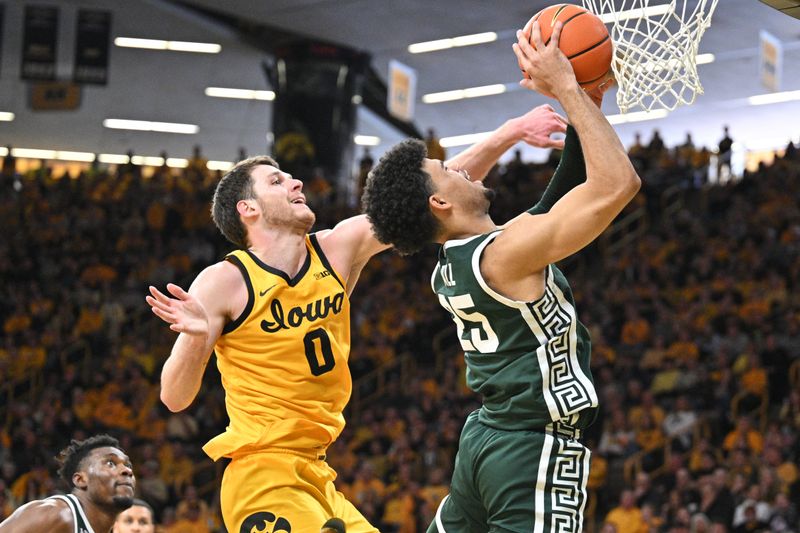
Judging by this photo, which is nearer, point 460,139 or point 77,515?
point 77,515

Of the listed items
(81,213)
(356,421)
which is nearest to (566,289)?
(356,421)

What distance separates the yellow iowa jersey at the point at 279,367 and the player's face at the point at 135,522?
2335 mm

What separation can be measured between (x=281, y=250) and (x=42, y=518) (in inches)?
70.5

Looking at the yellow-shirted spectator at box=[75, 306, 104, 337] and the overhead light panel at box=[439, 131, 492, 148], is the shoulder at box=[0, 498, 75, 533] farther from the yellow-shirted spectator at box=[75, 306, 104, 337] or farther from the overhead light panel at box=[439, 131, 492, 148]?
the overhead light panel at box=[439, 131, 492, 148]

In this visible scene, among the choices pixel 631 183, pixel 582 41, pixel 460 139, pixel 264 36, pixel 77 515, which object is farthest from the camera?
pixel 460 139

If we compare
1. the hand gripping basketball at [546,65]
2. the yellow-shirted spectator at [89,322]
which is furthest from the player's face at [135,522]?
the yellow-shirted spectator at [89,322]

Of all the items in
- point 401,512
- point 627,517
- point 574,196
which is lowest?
point 401,512

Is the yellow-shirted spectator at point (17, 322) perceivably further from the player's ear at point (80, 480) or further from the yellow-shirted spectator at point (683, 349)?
the player's ear at point (80, 480)

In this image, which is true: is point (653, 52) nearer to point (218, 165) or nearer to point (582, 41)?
point (582, 41)

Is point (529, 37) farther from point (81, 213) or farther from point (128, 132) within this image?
point (128, 132)

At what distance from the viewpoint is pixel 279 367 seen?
4.09m

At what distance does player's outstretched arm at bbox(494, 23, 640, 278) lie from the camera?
3.32 metres

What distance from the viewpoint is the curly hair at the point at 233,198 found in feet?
14.4

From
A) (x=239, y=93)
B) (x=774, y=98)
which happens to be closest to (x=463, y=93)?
(x=239, y=93)
